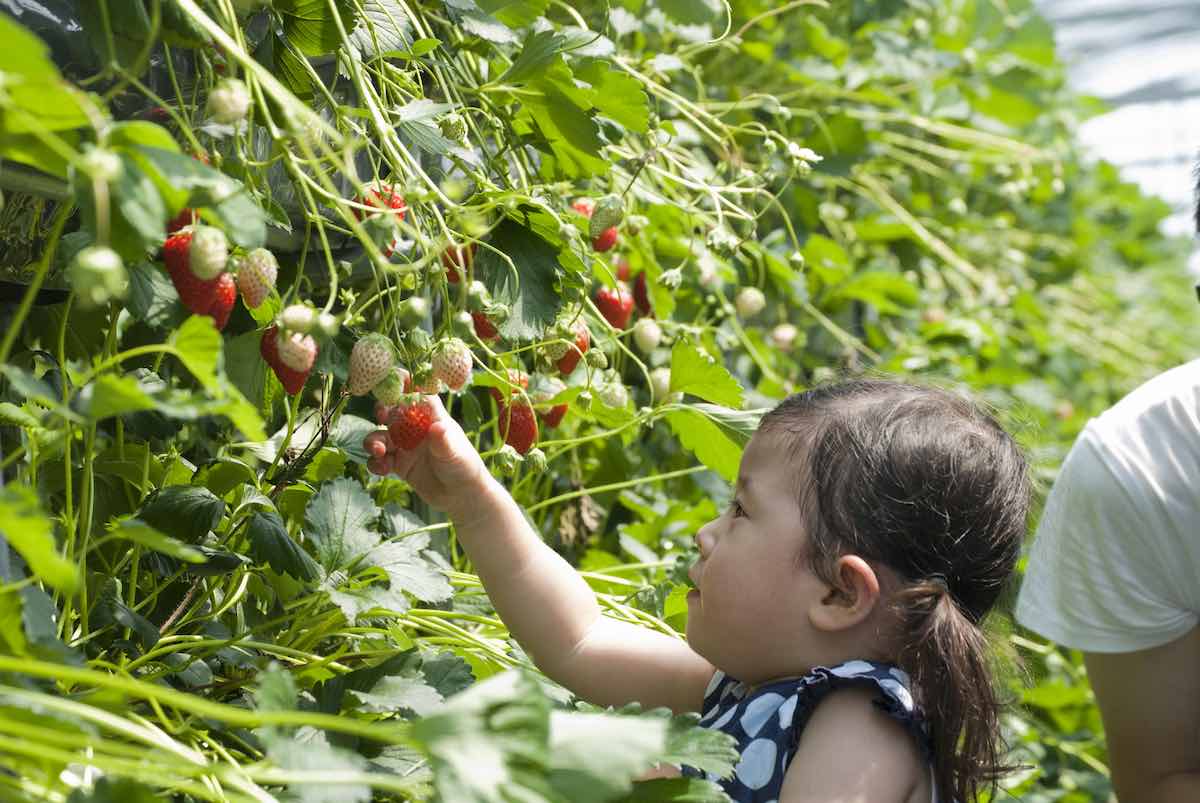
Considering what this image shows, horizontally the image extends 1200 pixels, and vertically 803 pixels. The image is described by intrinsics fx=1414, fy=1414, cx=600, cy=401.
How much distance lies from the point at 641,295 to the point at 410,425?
2.17ft

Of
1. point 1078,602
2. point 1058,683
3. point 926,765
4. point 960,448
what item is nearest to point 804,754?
point 926,765

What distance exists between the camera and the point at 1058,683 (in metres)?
2.47

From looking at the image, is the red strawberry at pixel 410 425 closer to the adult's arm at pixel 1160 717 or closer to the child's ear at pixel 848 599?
the child's ear at pixel 848 599

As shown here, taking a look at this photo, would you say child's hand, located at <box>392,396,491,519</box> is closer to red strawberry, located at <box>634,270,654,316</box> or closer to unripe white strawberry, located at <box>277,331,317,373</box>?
unripe white strawberry, located at <box>277,331,317,373</box>

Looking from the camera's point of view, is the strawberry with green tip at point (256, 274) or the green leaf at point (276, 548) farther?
the green leaf at point (276, 548)

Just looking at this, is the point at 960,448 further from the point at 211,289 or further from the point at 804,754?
the point at 211,289

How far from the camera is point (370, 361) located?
0.86 metres

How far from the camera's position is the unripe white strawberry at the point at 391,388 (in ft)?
2.95

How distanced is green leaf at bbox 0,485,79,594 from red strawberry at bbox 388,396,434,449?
40 cm

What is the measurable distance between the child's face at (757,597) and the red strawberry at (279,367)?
39 centimetres

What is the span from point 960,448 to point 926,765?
262 millimetres

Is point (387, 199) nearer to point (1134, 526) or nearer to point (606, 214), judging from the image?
point (606, 214)

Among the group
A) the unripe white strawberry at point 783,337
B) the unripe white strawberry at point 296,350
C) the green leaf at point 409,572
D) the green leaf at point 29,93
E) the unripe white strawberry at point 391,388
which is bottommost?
the unripe white strawberry at point 783,337

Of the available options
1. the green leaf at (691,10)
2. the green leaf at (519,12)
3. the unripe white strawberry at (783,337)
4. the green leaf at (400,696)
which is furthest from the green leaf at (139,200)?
the unripe white strawberry at (783,337)
